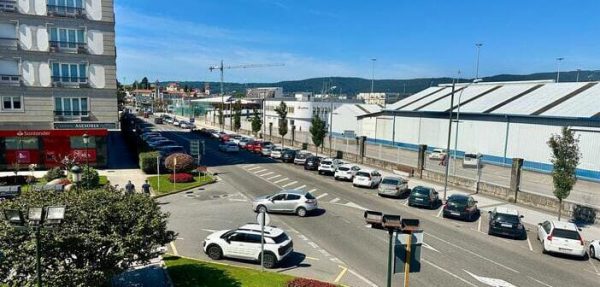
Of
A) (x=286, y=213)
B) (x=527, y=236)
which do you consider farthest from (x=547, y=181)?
(x=286, y=213)

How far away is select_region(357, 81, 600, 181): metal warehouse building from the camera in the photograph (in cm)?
4028

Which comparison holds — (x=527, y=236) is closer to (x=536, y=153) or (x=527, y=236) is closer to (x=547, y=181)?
(x=547, y=181)

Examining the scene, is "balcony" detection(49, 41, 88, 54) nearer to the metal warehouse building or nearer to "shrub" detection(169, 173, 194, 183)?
"shrub" detection(169, 173, 194, 183)

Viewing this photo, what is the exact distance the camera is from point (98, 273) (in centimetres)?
1114

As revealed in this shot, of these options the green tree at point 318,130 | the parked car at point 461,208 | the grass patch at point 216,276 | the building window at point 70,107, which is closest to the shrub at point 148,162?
the building window at point 70,107

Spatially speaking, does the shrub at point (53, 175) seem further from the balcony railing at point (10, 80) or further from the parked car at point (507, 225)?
the parked car at point (507, 225)

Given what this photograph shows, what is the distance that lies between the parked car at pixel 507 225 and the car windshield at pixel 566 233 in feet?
7.90

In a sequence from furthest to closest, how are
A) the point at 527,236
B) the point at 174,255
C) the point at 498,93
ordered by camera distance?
the point at 498,93 → the point at 527,236 → the point at 174,255

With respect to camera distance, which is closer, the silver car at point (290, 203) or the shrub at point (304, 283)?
the shrub at point (304, 283)

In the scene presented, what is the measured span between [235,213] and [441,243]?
11842 millimetres

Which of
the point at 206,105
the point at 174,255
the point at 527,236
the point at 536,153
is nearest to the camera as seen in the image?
the point at 174,255

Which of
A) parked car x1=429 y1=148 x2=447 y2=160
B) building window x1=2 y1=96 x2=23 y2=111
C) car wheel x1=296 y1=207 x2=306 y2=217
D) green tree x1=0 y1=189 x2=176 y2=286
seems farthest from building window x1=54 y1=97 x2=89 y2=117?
parked car x1=429 y1=148 x2=447 y2=160

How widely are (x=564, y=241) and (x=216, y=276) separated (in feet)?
50.3

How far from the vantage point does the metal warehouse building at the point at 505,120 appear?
1586 inches
